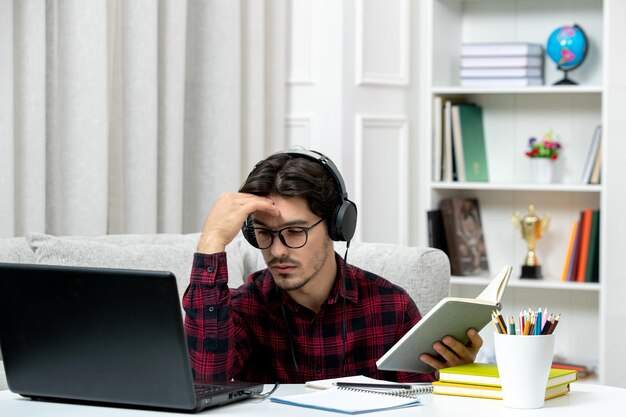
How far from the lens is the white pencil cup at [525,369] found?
1.32 meters

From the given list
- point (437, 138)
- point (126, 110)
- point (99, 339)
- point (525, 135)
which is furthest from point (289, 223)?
point (525, 135)

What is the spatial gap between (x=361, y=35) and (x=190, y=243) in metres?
1.40

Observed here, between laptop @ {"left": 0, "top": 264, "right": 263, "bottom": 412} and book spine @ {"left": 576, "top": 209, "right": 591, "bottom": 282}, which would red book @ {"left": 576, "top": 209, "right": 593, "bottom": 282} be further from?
laptop @ {"left": 0, "top": 264, "right": 263, "bottom": 412}

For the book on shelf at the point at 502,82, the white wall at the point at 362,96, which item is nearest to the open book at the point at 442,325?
the white wall at the point at 362,96

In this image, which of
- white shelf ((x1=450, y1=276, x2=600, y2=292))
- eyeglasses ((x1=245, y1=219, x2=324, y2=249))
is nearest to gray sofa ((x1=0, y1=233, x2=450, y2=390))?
eyeglasses ((x1=245, y1=219, x2=324, y2=249))

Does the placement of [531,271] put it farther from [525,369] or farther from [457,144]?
[525,369]

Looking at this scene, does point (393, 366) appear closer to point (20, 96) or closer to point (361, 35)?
point (20, 96)

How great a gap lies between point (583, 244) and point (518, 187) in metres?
0.31

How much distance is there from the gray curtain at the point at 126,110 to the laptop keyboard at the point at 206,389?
4.09 ft

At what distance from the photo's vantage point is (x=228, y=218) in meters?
1.64

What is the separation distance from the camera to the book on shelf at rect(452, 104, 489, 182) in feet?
11.9

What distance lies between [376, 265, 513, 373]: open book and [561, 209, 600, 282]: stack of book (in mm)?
2030

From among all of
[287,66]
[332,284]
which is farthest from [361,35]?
[332,284]

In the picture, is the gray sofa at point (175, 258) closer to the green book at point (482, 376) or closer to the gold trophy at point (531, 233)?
the green book at point (482, 376)
